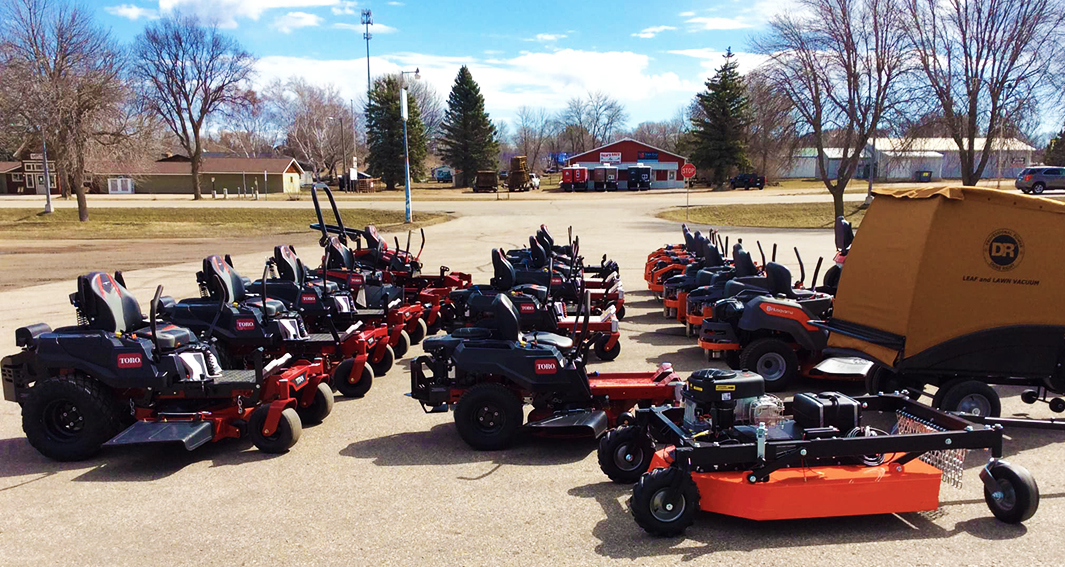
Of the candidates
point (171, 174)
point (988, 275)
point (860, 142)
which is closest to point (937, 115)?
point (860, 142)

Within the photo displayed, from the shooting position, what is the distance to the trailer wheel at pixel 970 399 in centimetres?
683

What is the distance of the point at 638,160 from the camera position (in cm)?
7812

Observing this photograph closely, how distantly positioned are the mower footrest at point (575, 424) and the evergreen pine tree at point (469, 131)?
7497 centimetres

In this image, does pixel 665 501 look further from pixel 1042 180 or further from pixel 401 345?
pixel 1042 180

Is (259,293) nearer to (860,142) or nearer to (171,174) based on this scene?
(860,142)

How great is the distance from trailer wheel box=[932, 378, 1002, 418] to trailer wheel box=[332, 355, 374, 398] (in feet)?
19.6

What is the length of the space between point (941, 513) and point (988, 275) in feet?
8.42

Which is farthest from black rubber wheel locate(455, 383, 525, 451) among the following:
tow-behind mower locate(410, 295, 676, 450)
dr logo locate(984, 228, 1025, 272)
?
dr logo locate(984, 228, 1025, 272)

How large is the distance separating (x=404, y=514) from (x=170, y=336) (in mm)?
3150

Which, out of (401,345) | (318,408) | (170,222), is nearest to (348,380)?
(318,408)

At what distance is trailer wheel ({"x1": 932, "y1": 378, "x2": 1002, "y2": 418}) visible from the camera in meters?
6.83

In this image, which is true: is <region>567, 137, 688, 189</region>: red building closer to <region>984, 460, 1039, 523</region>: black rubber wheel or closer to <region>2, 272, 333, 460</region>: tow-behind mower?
<region>2, 272, 333, 460</region>: tow-behind mower

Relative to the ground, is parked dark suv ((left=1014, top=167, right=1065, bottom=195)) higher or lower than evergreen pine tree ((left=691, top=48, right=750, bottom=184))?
lower

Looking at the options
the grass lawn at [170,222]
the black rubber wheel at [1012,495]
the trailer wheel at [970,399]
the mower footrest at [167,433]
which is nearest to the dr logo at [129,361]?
the mower footrest at [167,433]
